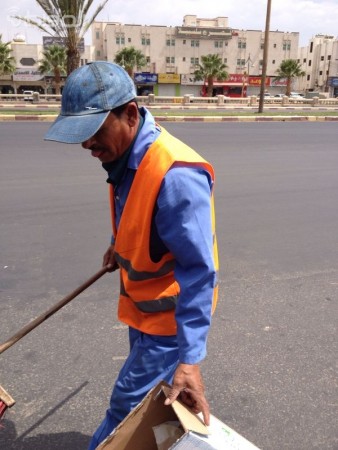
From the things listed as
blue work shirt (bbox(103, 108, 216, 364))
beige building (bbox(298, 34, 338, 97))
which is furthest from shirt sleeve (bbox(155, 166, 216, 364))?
beige building (bbox(298, 34, 338, 97))

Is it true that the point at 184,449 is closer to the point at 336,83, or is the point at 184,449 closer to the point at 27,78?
the point at 27,78

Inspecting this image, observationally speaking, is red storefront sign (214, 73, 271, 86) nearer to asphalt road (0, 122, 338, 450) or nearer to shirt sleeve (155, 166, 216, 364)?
asphalt road (0, 122, 338, 450)

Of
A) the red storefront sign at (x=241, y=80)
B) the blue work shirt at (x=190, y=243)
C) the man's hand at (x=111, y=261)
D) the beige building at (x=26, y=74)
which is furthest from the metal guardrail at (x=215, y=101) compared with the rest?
the blue work shirt at (x=190, y=243)

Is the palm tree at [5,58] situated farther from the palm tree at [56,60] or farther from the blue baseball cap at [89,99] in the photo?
the blue baseball cap at [89,99]

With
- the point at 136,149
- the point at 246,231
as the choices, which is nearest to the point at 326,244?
the point at 246,231

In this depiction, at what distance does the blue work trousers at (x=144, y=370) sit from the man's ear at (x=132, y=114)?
77 cm

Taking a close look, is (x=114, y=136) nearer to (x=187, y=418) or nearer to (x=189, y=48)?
(x=187, y=418)

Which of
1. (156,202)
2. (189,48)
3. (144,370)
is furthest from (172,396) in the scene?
(189,48)

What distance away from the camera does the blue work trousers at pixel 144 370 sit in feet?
5.17

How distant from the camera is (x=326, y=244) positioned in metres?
4.56

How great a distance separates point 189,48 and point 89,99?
6867 centimetres

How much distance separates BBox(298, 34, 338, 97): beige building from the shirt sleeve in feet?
239

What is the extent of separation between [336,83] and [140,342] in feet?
248

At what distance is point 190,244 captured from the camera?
1350 mm
